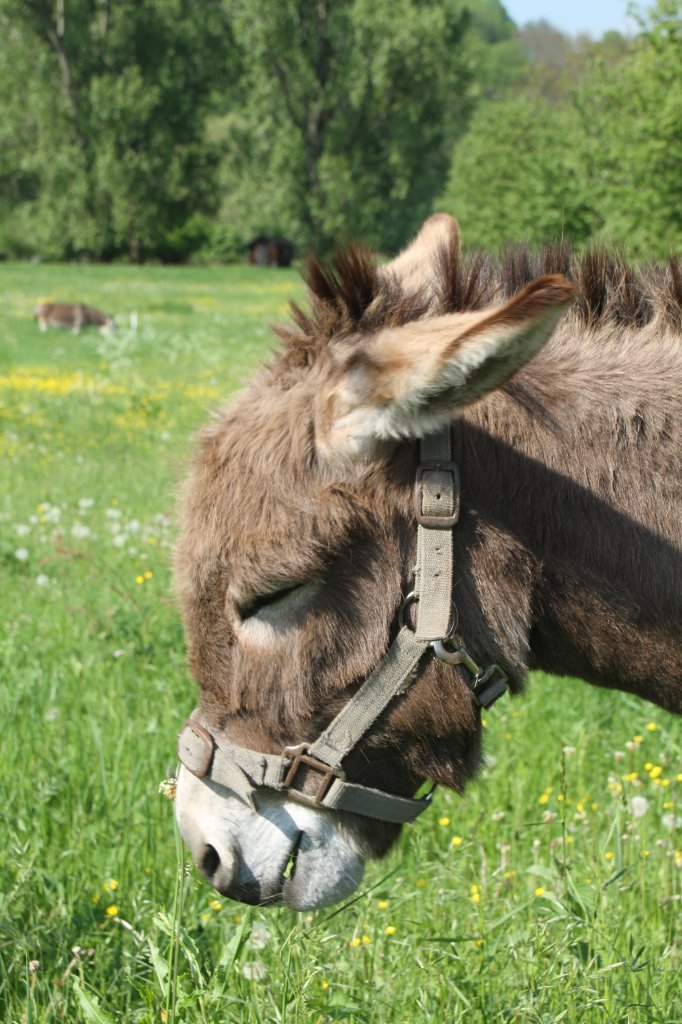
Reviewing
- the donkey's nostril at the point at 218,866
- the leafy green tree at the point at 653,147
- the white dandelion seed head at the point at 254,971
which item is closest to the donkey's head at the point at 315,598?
the donkey's nostril at the point at 218,866

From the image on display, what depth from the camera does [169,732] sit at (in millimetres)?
3863

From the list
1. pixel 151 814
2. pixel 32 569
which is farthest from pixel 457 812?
pixel 32 569

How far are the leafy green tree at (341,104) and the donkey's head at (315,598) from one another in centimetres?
4951

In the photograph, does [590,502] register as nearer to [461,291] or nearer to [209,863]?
[461,291]

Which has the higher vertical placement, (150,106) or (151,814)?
(150,106)

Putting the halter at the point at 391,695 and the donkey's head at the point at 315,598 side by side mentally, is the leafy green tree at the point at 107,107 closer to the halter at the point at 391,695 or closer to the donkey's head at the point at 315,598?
the donkey's head at the point at 315,598

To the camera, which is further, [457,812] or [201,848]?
[457,812]

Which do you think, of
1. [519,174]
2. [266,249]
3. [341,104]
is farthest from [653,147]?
[266,249]

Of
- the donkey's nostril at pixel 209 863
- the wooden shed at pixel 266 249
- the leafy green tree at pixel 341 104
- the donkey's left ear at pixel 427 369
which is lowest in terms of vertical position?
the wooden shed at pixel 266 249

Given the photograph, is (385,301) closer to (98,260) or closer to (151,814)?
(151,814)

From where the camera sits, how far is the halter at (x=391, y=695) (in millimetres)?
2012

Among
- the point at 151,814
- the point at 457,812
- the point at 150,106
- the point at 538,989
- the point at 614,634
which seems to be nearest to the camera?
the point at 614,634

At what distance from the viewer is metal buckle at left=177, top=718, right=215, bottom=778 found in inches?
88.1

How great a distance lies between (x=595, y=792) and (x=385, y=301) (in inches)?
93.8
